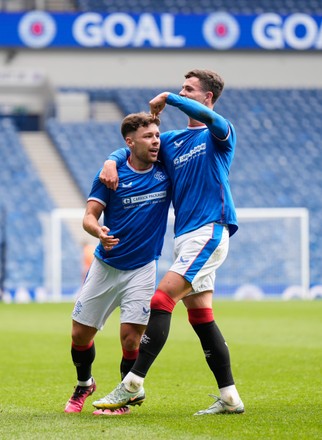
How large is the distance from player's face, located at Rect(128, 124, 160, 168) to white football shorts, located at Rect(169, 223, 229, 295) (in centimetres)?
56

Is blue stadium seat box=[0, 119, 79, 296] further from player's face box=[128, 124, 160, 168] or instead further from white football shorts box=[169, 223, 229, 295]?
white football shorts box=[169, 223, 229, 295]

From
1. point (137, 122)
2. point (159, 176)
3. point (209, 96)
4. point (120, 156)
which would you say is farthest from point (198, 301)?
point (209, 96)

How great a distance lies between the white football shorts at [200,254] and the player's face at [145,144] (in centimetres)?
56

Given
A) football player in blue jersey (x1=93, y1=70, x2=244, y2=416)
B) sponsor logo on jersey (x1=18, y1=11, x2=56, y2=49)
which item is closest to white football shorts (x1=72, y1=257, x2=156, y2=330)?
football player in blue jersey (x1=93, y1=70, x2=244, y2=416)

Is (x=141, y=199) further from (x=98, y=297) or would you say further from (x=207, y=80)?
(x=207, y=80)

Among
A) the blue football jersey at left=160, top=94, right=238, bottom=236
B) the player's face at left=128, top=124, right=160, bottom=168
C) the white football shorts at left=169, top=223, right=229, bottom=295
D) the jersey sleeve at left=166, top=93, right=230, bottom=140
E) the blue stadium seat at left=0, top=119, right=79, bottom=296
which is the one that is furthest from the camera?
the blue stadium seat at left=0, top=119, right=79, bottom=296

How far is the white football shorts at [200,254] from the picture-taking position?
626 centimetres

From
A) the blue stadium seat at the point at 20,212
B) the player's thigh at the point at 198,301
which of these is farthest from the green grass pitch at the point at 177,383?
the blue stadium seat at the point at 20,212

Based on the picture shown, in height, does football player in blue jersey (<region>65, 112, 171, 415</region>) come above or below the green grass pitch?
above

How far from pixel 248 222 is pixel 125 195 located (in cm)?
1984

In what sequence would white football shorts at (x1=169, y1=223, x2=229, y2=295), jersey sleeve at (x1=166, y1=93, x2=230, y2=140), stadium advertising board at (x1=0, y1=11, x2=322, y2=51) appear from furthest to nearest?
1. stadium advertising board at (x1=0, y1=11, x2=322, y2=51)
2. white football shorts at (x1=169, y1=223, x2=229, y2=295)
3. jersey sleeve at (x1=166, y1=93, x2=230, y2=140)

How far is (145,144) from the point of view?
652 cm

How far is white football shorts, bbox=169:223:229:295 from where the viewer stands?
626 centimetres

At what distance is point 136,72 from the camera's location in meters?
32.4
